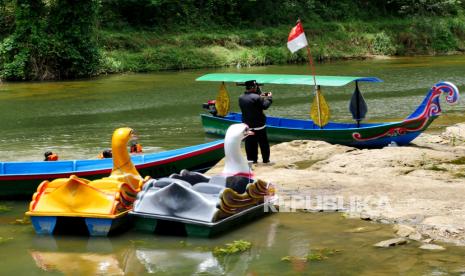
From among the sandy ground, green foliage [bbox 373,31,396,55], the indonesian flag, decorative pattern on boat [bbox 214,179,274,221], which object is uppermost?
the indonesian flag

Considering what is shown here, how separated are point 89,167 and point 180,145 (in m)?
5.76

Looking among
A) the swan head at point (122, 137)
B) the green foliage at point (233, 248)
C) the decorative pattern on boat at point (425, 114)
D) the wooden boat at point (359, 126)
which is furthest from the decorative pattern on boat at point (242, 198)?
the decorative pattern on boat at point (425, 114)

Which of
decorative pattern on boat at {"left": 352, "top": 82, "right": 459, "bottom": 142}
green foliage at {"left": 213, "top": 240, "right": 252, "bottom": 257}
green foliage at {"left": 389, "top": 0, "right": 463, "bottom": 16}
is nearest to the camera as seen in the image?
green foliage at {"left": 213, "top": 240, "right": 252, "bottom": 257}

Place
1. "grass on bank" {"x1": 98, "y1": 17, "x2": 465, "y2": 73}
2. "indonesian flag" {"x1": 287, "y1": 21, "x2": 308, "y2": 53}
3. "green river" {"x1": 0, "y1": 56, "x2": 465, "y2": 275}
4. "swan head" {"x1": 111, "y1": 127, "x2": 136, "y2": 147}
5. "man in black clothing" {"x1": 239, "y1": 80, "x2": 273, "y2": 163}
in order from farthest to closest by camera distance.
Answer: "grass on bank" {"x1": 98, "y1": 17, "x2": 465, "y2": 73}, "indonesian flag" {"x1": 287, "y1": 21, "x2": 308, "y2": 53}, "man in black clothing" {"x1": 239, "y1": 80, "x2": 273, "y2": 163}, "swan head" {"x1": 111, "y1": 127, "x2": 136, "y2": 147}, "green river" {"x1": 0, "y1": 56, "x2": 465, "y2": 275}

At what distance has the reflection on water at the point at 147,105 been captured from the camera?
776 inches

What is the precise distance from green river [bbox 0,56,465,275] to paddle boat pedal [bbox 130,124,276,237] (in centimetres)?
21

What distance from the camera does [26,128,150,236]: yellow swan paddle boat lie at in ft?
33.1

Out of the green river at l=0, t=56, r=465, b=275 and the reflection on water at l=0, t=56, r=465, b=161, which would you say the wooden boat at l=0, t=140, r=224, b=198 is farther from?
the reflection on water at l=0, t=56, r=465, b=161

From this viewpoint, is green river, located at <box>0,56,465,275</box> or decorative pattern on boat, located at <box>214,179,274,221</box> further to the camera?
decorative pattern on boat, located at <box>214,179,274,221</box>

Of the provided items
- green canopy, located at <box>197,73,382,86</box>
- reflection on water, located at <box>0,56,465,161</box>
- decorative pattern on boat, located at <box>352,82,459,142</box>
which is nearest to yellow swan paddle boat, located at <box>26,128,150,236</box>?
reflection on water, located at <box>0,56,465,161</box>

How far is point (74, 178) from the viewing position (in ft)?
33.7

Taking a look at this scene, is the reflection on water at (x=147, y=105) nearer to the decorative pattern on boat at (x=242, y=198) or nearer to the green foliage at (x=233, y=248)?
the decorative pattern on boat at (x=242, y=198)

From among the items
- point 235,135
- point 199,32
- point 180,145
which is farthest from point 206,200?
point 199,32

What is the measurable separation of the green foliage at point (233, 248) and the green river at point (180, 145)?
106 millimetres
